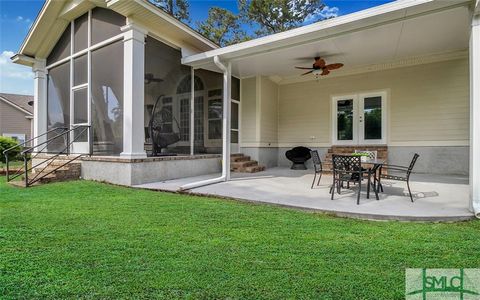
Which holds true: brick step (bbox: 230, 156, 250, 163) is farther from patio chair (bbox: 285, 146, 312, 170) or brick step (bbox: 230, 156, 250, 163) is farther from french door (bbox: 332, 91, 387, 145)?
french door (bbox: 332, 91, 387, 145)

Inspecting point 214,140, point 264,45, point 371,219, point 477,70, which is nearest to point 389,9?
point 477,70

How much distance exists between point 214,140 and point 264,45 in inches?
140

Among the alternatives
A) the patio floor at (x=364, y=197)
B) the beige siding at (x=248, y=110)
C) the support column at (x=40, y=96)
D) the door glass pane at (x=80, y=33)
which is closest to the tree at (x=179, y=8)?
the support column at (x=40, y=96)

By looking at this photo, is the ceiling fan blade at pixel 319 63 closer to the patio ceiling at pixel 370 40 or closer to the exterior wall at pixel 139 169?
the patio ceiling at pixel 370 40

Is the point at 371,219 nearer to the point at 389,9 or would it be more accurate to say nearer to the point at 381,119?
the point at 389,9

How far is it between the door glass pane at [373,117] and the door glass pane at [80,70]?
8323mm

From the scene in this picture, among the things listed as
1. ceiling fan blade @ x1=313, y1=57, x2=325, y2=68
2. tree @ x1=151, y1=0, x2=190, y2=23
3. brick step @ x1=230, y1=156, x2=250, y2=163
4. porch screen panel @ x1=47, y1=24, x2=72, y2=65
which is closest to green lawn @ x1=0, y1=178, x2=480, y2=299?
ceiling fan blade @ x1=313, y1=57, x2=325, y2=68

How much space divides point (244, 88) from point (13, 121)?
21.0 m

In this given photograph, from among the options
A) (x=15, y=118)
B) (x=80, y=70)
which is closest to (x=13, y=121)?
(x=15, y=118)

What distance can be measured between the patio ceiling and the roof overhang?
2.27 feet

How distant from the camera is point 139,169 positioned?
19.5 ft

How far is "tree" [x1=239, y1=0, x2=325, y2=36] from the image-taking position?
52.0 feet

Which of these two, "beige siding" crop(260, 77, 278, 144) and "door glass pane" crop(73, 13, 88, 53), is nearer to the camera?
"door glass pane" crop(73, 13, 88, 53)

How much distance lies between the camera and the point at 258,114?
9125 millimetres
